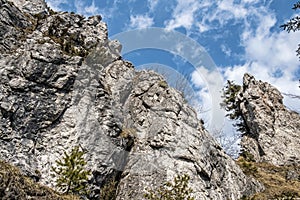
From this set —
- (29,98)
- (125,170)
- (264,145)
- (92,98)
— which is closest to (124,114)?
(92,98)

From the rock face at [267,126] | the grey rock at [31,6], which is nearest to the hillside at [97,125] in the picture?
the grey rock at [31,6]

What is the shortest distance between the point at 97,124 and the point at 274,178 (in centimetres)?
1837

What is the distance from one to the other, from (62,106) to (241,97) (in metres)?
26.8

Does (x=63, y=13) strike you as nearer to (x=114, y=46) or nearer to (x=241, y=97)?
(x=114, y=46)

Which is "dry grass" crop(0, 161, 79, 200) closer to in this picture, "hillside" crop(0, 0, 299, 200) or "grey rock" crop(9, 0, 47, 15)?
"hillside" crop(0, 0, 299, 200)

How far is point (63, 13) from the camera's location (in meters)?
34.6

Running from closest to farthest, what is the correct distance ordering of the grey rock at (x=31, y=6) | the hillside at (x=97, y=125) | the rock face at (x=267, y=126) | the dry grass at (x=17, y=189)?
the dry grass at (x=17, y=189)
the hillside at (x=97, y=125)
the rock face at (x=267, y=126)
the grey rock at (x=31, y=6)

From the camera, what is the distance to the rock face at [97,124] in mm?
19844

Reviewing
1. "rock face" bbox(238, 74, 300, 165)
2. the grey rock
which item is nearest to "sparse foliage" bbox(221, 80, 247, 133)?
"rock face" bbox(238, 74, 300, 165)

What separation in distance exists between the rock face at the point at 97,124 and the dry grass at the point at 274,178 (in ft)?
4.55

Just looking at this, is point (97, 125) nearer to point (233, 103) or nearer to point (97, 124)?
point (97, 124)

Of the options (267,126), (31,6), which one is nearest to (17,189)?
(31,6)

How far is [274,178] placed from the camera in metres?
29.3

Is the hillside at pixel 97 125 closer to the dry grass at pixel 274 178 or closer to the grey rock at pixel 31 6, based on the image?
the dry grass at pixel 274 178
